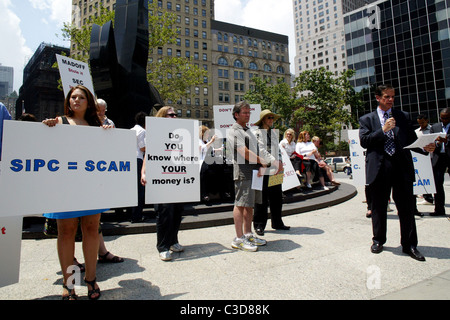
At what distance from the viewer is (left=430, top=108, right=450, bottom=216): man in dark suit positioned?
16.9 ft

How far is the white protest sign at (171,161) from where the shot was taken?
3167mm

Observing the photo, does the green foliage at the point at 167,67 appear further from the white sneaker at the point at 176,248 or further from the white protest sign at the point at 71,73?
the white sneaker at the point at 176,248

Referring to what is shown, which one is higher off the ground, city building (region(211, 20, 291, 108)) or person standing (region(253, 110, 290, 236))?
city building (region(211, 20, 291, 108))

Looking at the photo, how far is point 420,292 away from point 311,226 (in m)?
2.52

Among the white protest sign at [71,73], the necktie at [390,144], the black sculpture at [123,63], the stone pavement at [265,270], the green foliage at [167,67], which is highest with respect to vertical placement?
the green foliage at [167,67]

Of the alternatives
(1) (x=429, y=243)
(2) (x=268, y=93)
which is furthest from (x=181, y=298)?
(2) (x=268, y=93)

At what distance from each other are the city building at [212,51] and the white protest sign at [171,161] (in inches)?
2403

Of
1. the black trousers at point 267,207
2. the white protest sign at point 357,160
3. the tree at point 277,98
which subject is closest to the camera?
the black trousers at point 267,207

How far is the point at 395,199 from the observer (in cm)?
323

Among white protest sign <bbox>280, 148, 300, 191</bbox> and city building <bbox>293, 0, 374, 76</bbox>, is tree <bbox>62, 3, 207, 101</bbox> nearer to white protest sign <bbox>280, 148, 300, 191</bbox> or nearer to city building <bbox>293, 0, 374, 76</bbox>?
white protest sign <bbox>280, 148, 300, 191</bbox>

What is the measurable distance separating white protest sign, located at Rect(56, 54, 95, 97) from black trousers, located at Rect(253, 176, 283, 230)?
14.3ft

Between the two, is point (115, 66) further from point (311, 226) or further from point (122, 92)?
point (311, 226)

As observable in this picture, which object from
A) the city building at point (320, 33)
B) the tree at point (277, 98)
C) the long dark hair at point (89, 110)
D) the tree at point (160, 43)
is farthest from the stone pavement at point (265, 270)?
the city building at point (320, 33)

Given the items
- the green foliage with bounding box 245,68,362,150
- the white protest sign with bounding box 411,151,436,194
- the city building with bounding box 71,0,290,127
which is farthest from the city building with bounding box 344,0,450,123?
the white protest sign with bounding box 411,151,436,194
